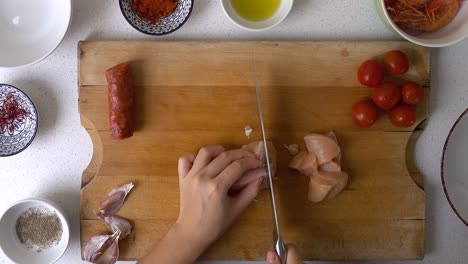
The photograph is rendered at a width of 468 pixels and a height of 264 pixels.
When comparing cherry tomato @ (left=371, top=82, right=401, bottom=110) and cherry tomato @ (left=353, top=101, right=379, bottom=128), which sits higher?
cherry tomato @ (left=371, top=82, right=401, bottom=110)

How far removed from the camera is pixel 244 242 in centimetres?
141

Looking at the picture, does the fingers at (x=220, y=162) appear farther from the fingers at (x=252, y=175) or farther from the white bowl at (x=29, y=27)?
the white bowl at (x=29, y=27)

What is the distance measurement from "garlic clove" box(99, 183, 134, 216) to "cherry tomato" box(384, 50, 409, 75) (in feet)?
2.76

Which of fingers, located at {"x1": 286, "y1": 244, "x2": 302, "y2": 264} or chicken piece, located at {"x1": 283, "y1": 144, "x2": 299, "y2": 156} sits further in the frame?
chicken piece, located at {"x1": 283, "y1": 144, "x2": 299, "y2": 156}

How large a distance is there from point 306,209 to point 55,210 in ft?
2.47

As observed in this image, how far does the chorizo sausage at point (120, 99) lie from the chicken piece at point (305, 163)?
0.50 meters

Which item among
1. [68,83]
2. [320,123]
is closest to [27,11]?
[68,83]

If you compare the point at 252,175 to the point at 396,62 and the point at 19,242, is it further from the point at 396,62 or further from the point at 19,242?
the point at 19,242

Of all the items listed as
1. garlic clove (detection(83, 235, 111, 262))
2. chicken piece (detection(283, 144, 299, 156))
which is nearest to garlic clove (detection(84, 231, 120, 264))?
garlic clove (detection(83, 235, 111, 262))

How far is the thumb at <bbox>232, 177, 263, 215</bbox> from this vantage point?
4.35 feet

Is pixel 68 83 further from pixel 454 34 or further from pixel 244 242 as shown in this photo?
pixel 454 34

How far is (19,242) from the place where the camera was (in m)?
1.40

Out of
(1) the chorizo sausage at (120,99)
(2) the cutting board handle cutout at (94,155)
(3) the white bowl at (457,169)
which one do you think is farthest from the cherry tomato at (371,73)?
(2) the cutting board handle cutout at (94,155)

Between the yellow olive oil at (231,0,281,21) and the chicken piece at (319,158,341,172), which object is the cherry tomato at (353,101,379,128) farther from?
the yellow olive oil at (231,0,281,21)
